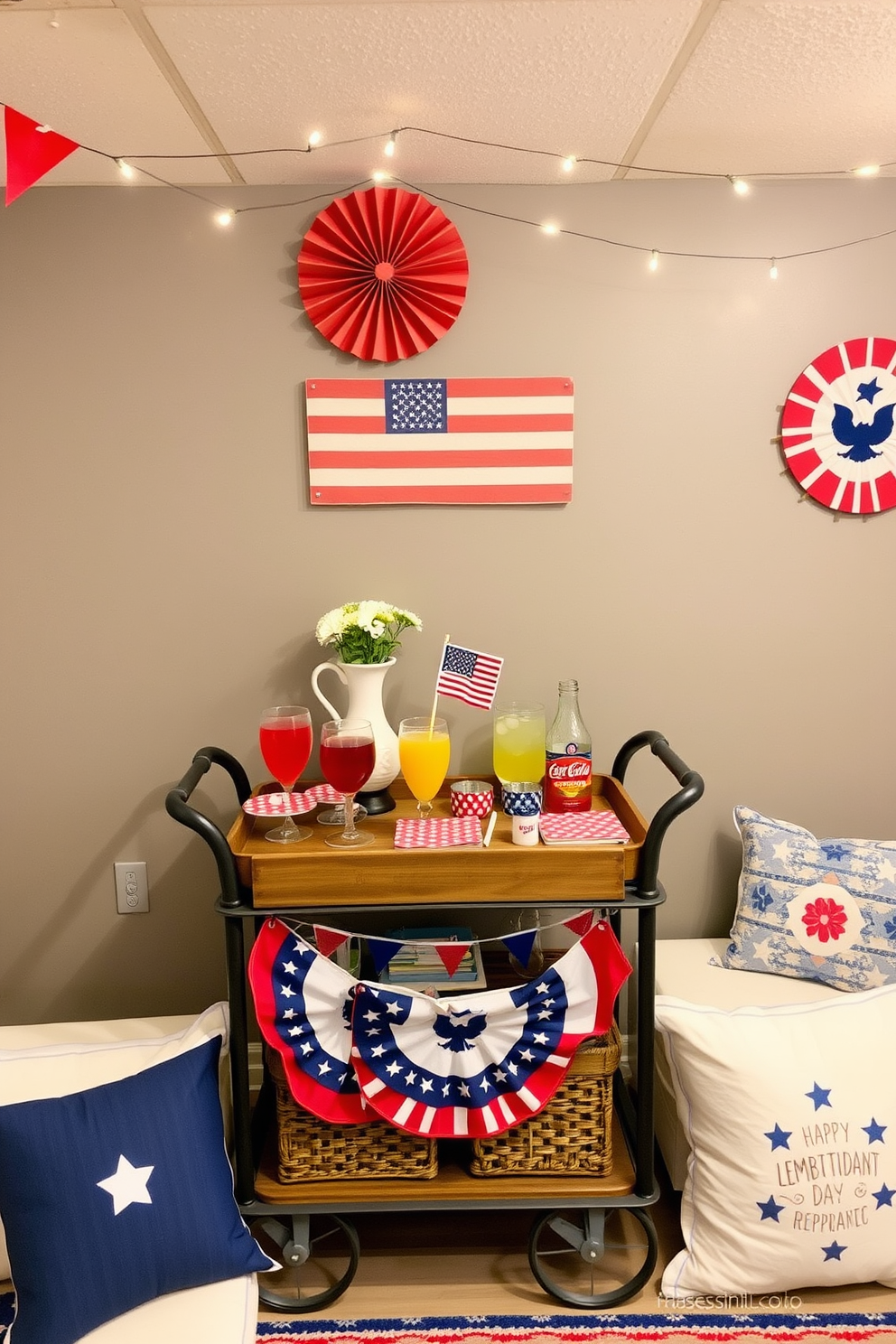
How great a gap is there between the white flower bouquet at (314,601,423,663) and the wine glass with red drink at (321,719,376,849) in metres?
0.22

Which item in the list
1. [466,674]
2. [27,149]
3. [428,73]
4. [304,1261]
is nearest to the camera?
[428,73]

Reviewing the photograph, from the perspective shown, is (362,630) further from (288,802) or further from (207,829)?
(207,829)

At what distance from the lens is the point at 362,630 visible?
1836 millimetres

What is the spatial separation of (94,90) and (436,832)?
140 centimetres

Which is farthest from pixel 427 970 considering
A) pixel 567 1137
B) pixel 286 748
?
pixel 286 748

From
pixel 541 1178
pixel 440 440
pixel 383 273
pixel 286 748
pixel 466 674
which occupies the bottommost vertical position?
pixel 541 1178

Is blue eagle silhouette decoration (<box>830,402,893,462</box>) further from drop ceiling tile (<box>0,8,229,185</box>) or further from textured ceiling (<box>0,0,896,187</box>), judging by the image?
drop ceiling tile (<box>0,8,229,185</box>)

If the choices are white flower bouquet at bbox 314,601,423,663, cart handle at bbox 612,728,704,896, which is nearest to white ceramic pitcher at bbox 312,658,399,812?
white flower bouquet at bbox 314,601,423,663

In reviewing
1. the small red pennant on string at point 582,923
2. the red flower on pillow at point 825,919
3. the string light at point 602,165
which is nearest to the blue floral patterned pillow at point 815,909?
the red flower on pillow at point 825,919

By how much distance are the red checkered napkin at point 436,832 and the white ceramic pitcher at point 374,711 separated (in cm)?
10

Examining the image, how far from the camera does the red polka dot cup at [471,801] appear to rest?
179 centimetres

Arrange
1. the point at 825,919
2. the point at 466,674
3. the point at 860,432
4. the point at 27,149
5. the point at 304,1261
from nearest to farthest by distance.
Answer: the point at 27,149 → the point at 304,1261 → the point at 466,674 → the point at 825,919 → the point at 860,432

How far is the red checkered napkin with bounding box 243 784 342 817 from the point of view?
170 cm

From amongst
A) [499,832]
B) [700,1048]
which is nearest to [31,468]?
[499,832]
